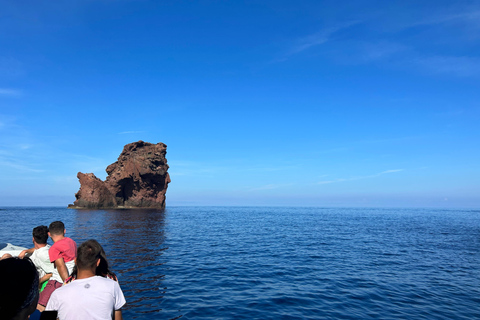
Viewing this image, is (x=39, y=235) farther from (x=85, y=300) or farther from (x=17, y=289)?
(x=17, y=289)

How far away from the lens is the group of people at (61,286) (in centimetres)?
224

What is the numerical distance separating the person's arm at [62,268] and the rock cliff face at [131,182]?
9329cm

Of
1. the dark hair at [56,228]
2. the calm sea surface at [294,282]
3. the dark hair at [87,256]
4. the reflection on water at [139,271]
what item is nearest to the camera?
the dark hair at [87,256]

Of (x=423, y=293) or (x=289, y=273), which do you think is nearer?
(x=423, y=293)

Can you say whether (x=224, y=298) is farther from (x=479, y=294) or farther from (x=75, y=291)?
(x=479, y=294)

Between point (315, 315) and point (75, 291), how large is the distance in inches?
344

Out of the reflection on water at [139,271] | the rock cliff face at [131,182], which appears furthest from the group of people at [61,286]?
the rock cliff face at [131,182]

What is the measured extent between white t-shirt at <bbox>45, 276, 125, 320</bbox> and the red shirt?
2737mm

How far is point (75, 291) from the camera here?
12.7ft

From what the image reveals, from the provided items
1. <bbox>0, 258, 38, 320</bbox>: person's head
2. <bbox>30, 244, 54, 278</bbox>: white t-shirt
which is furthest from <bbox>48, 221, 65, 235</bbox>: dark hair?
<bbox>0, 258, 38, 320</bbox>: person's head

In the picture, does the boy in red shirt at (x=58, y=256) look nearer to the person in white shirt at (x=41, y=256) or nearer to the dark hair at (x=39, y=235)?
the person in white shirt at (x=41, y=256)

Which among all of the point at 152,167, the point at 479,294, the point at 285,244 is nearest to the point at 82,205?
the point at 152,167

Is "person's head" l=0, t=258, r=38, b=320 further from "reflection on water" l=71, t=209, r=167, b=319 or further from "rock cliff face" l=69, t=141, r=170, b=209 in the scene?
"rock cliff face" l=69, t=141, r=170, b=209

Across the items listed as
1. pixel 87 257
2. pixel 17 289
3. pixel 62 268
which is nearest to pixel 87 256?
pixel 87 257
